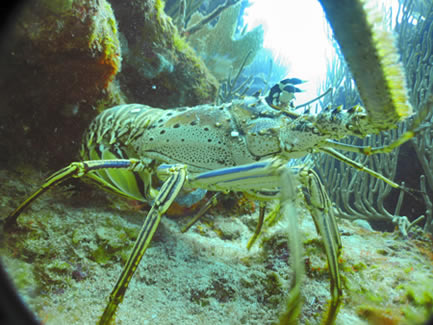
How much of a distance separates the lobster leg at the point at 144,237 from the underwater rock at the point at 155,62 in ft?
8.07

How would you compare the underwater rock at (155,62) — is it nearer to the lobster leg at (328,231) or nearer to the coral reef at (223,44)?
the coral reef at (223,44)

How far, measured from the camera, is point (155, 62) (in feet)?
12.6

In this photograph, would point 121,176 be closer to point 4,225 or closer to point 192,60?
point 4,225

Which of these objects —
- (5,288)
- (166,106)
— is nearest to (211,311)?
(5,288)

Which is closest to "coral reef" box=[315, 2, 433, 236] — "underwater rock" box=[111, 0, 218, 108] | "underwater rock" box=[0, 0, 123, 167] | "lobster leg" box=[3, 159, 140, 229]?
"underwater rock" box=[111, 0, 218, 108]

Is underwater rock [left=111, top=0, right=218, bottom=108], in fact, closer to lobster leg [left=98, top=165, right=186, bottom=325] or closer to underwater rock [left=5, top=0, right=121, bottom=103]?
underwater rock [left=5, top=0, right=121, bottom=103]

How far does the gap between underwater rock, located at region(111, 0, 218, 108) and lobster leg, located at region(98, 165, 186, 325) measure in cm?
246

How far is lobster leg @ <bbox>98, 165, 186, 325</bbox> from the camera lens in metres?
1.37

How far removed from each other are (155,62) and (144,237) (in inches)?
122

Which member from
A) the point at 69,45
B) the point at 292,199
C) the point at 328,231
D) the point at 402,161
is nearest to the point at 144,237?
the point at 292,199

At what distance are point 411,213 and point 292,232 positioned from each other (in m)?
5.46

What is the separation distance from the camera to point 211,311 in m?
1.70

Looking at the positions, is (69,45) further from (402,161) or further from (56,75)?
(402,161)

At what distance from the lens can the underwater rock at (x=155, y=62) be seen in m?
3.73
